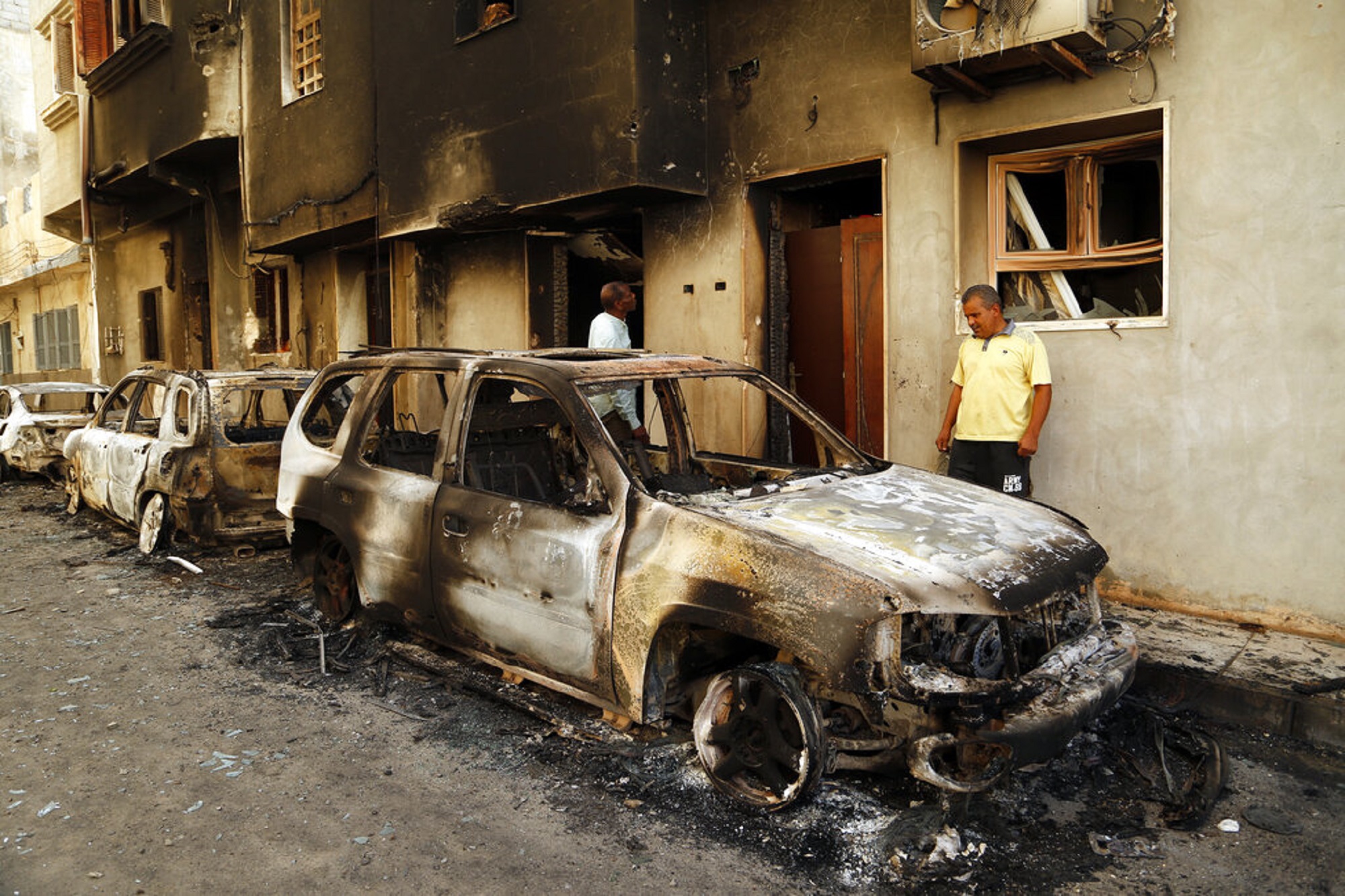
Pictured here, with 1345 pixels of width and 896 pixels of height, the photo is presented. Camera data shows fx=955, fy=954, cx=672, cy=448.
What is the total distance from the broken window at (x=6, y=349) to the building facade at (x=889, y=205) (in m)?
17.9

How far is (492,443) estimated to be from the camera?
5246 millimetres

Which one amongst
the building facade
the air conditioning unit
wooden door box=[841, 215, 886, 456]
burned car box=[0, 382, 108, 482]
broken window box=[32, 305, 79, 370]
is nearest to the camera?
the building facade

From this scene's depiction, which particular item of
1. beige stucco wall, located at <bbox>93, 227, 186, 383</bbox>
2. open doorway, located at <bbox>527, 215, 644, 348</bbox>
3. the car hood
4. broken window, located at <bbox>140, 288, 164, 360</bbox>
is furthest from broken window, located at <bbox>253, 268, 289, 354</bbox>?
the car hood

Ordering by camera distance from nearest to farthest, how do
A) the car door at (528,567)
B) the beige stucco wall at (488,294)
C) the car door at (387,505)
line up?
the car door at (528,567), the car door at (387,505), the beige stucco wall at (488,294)

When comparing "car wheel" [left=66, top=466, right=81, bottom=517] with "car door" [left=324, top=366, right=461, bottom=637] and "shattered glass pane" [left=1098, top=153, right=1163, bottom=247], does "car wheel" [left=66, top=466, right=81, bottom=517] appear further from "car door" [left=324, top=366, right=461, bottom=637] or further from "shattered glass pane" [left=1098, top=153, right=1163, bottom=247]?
"shattered glass pane" [left=1098, top=153, right=1163, bottom=247]

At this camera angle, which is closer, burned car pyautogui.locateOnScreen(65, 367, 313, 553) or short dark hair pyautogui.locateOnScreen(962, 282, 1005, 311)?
short dark hair pyautogui.locateOnScreen(962, 282, 1005, 311)

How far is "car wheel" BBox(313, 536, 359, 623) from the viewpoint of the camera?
535 centimetres

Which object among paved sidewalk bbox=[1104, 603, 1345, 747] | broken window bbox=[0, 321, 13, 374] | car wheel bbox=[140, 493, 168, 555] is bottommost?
paved sidewalk bbox=[1104, 603, 1345, 747]

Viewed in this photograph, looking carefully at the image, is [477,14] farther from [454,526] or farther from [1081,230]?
[454,526]

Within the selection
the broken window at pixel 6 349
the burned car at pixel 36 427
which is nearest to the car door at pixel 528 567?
the burned car at pixel 36 427

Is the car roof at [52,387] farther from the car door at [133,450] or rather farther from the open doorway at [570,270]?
the open doorway at [570,270]

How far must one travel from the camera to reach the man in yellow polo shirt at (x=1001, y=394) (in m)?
5.56

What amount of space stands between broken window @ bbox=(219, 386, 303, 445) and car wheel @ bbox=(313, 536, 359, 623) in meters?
2.12

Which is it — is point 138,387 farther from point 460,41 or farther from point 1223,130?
point 1223,130
